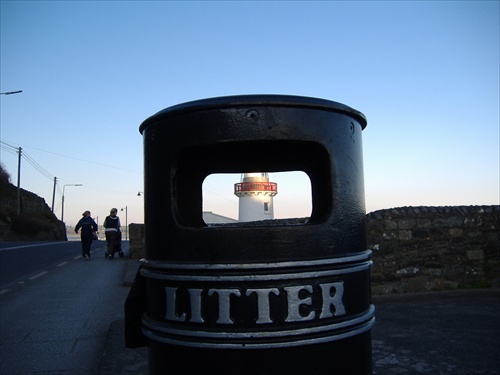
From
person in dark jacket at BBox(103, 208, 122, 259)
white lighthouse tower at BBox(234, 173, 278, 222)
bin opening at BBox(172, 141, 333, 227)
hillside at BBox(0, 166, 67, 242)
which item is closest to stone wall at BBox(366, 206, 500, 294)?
bin opening at BBox(172, 141, 333, 227)

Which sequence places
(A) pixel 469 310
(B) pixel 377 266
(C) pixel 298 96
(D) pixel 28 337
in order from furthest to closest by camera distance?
1. (B) pixel 377 266
2. (A) pixel 469 310
3. (D) pixel 28 337
4. (C) pixel 298 96

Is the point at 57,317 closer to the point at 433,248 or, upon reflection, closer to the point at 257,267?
the point at 257,267

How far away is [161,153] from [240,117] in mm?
302

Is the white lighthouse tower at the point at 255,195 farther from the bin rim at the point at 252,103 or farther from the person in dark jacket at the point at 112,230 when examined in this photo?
the bin rim at the point at 252,103

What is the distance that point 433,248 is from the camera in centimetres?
702

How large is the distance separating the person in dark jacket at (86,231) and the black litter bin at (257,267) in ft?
42.6

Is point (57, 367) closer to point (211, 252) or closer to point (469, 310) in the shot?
point (211, 252)

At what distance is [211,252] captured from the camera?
1.37 meters

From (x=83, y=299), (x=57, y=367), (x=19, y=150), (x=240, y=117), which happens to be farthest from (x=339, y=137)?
(x=19, y=150)

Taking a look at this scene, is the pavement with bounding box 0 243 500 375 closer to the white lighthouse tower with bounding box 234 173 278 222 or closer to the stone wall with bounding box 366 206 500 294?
the stone wall with bounding box 366 206 500 294

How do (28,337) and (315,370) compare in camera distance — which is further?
(28,337)

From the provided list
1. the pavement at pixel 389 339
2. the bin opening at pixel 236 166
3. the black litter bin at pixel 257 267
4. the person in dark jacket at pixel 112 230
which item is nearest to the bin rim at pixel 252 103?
the black litter bin at pixel 257 267

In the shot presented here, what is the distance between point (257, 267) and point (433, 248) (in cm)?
635

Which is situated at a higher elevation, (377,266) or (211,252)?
(211,252)
